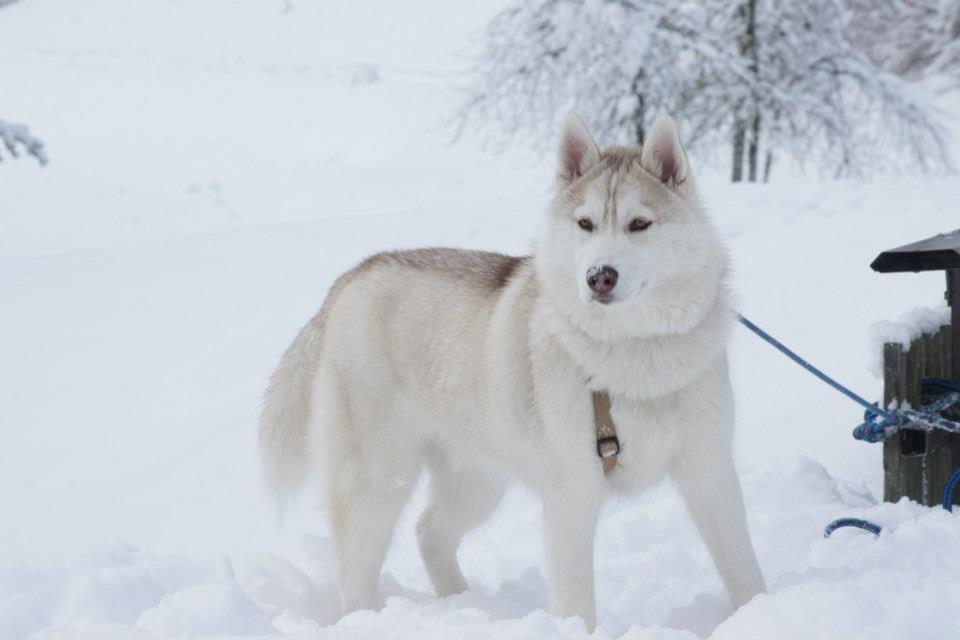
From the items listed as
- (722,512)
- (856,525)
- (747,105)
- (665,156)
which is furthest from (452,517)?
(747,105)

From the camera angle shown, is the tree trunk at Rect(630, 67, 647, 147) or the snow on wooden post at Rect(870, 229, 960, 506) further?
the tree trunk at Rect(630, 67, 647, 147)

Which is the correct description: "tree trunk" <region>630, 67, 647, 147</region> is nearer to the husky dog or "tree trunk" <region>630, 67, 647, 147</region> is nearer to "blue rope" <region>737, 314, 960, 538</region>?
"blue rope" <region>737, 314, 960, 538</region>

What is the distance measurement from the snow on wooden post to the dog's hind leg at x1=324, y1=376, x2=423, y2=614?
62.9 inches

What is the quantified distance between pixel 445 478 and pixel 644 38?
1007 cm

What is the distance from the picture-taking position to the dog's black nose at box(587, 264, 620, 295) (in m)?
2.54

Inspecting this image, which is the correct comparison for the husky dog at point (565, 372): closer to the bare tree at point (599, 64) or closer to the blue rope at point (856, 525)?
the blue rope at point (856, 525)

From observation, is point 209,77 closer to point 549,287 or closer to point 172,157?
point 172,157

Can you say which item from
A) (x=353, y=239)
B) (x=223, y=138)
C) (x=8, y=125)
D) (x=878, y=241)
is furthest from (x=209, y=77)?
(x=878, y=241)

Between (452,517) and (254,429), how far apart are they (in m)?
2.33

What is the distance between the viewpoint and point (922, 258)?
3.25 metres

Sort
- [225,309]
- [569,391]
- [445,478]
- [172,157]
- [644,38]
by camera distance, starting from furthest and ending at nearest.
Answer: [172,157], [644,38], [225,309], [445,478], [569,391]

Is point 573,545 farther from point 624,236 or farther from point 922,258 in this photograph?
point 922,258

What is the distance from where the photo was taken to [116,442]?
570 centimetres

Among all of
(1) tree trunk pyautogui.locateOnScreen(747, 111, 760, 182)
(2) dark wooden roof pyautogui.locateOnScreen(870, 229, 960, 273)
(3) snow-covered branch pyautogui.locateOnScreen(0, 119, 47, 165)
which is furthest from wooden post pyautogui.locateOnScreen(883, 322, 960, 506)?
(1) tree trunk pyautogui.locateOnScreen(747, 111, 760, 182)
